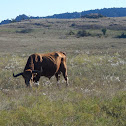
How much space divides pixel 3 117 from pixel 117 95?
3902 millimetres

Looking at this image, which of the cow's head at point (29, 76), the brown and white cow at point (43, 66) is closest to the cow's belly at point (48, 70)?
the brown and white cow at point (43, 66)

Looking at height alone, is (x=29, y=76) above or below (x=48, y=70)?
above

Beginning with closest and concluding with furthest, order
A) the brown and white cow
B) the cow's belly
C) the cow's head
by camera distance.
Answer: the cow's head < the brown and white cow < the cow's belly

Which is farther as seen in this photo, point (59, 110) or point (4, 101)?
point (4, 101)

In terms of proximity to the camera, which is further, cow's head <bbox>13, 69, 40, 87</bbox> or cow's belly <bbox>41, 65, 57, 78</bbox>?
cow's belly <bbox>41, 65, 57, 78</bbox>

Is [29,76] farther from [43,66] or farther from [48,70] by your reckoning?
[48,70]

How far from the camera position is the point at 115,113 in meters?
7.53

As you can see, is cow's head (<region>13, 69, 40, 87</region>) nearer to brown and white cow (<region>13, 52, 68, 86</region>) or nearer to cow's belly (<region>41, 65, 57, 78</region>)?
brown and white cow (<region>13, 52, 68, 86</region>)

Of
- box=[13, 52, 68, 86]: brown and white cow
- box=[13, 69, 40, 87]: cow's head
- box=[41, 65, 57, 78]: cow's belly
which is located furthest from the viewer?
box=[41, 65, 57, 78]: cow's belly

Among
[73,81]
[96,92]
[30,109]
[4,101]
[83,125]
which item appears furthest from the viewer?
[73,81]

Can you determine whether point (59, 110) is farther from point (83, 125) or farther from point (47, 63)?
point (47, 63)

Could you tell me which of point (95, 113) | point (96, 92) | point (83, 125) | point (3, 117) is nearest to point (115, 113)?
point (95, 113)

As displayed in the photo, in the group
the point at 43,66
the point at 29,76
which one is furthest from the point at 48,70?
the point at 29,76

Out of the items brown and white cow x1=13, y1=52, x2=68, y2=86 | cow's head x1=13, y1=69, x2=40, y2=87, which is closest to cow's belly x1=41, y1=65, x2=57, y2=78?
brown and white cow x1=13, y1=52, x2=68, y2=86
